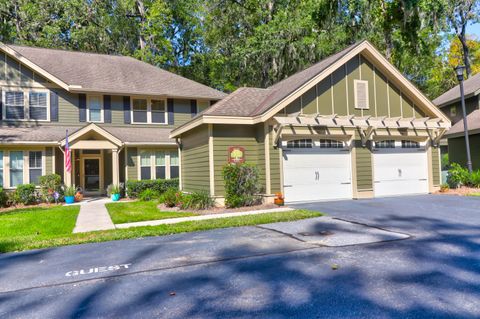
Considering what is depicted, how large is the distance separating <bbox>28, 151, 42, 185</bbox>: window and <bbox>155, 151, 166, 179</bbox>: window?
17.2 feet

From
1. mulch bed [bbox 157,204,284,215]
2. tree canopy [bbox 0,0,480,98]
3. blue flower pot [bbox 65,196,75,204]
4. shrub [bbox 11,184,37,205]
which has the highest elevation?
tree canopy [bbox 0,0,480,98]

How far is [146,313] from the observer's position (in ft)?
12.3

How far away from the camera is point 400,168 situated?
1427cm

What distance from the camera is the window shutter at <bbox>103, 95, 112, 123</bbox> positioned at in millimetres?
18656

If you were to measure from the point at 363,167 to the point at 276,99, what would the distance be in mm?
4321

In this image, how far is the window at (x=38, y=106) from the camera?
57.1 feet

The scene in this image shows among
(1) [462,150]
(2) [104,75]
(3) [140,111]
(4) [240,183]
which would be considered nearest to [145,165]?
(3) [140,111]

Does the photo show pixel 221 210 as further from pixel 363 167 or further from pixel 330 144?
pixel 363 167

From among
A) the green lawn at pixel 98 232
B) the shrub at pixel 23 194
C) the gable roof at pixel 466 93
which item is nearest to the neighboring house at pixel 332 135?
the green lawn at pixel 98 232

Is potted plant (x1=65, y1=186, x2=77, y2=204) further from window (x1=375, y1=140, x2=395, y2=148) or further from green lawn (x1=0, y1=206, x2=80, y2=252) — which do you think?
window (x1=375, y1=140, x2=395, y2=148)

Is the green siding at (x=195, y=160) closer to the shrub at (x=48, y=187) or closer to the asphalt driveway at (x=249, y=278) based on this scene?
the asphalt driveway at (x=249, y=278)

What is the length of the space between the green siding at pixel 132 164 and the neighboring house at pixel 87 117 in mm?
→ 47

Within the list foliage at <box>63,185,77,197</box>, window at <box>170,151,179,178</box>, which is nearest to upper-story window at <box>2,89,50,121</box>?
foliage at <box>63,185,77,197</box>

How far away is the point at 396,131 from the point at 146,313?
12.9 m
